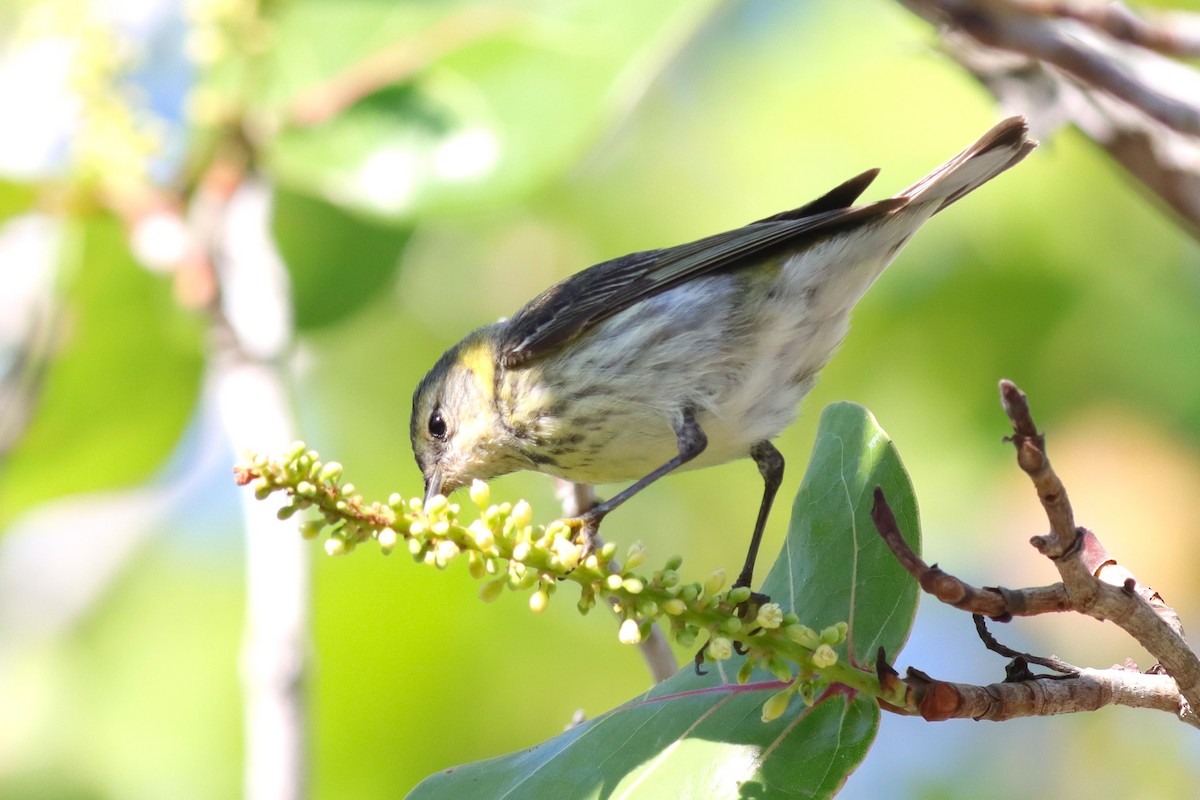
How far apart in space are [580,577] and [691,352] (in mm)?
1584

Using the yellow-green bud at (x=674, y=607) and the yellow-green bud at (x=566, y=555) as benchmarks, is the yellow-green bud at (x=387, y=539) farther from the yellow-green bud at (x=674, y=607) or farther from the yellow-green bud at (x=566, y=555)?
the yellow-green bud at (x=674, y=607)

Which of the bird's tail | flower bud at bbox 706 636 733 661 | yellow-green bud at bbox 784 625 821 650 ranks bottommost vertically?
yellow-green bud at bbox 784 625 821 650

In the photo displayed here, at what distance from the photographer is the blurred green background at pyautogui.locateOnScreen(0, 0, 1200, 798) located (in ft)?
13.7

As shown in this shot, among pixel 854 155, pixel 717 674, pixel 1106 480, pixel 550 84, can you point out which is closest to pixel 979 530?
pixel 1106 480

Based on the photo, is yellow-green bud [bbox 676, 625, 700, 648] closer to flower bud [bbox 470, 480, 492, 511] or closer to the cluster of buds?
the cluster of buds

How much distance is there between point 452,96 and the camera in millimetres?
4332

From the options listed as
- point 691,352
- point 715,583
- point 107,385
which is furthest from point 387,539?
point 107,385

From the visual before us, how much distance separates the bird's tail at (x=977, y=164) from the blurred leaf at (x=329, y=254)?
2.09 m

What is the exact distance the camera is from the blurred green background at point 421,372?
417 centimetres

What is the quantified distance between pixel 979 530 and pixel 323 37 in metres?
2.92

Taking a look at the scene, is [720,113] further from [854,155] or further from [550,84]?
[550,84]

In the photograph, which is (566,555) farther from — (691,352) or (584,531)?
(691,352)

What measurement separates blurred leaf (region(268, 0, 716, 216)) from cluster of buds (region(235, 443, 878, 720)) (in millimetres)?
2433

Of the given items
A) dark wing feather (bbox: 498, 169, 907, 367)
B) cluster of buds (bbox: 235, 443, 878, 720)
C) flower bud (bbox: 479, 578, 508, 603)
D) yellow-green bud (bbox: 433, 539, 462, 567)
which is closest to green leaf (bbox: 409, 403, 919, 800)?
cluster of buds (bbox: 235, 443, 878, 720)
